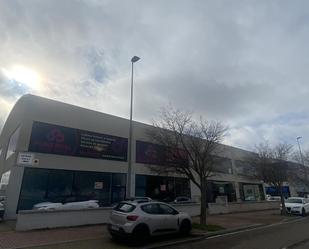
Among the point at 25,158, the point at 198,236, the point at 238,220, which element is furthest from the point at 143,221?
the point at 238,220

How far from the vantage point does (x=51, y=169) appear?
19.2m

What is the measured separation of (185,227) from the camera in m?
12.5

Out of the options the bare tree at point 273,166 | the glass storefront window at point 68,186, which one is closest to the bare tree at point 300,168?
the bare tree at point 273,166

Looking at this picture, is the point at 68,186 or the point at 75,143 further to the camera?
the point at 75,143

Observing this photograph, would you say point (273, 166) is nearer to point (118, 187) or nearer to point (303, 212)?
point (303, 212)

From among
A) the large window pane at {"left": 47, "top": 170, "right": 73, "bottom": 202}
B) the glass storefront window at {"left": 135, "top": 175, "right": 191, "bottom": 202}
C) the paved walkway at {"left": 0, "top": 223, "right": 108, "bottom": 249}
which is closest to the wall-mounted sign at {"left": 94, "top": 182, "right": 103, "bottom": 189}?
the large window pane at {"left": 47, "top": 170, "right": 73, "bottom": 202}

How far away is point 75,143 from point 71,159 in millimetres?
1296

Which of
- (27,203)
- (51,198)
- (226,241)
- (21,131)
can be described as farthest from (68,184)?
(226,241)

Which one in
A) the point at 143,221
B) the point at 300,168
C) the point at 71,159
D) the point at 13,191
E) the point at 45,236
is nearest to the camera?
the point at 143,221

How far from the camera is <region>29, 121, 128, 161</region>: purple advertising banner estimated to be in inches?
748

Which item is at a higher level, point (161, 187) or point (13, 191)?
point (161, 187)

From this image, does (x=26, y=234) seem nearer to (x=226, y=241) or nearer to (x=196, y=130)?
(x=226, y=241)

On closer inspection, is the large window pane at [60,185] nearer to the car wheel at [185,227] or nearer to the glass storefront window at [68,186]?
the glass storefront window at [68,186]

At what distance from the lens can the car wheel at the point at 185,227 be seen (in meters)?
12.4
